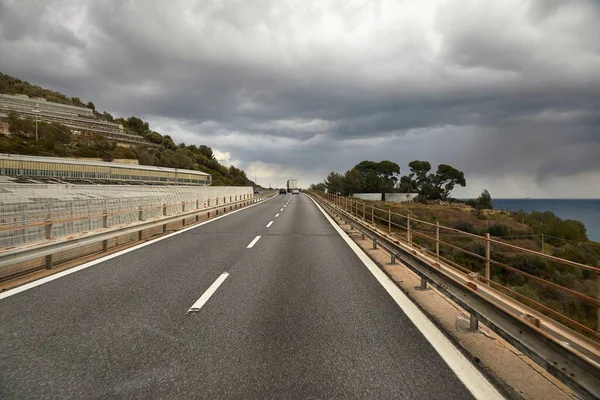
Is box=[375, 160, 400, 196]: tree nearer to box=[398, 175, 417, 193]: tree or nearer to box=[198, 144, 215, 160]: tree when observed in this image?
box=[398, 175, 417, 193]: tree

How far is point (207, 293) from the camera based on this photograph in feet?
19.3

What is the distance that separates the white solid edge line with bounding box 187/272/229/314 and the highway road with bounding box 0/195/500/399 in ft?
0.06

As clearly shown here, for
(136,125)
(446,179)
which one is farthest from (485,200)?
(136,125)

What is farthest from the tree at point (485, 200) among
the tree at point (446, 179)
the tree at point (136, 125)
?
the tree at point (136, 125)

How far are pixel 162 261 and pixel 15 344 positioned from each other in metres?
4.67

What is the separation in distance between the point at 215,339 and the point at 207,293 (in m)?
1.92

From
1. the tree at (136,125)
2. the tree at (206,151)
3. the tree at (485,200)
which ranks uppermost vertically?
the tree at (136,125)

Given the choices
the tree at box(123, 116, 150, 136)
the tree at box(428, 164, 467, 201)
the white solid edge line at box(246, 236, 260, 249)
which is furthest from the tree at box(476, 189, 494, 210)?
the tree at box(123, 116, 150, 136)

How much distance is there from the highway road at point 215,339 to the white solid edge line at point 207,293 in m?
0.02

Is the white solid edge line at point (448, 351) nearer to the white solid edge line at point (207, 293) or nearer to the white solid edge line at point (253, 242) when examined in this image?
the white solid edge line at point (207, 293)

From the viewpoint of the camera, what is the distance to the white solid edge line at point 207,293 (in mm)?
5148

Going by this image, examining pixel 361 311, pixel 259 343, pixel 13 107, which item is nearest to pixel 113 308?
pixel 259 343

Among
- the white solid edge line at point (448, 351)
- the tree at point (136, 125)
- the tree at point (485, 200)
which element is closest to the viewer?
the white solid edge line at point (448, 351)

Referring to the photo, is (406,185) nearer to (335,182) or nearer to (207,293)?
(335,182)
